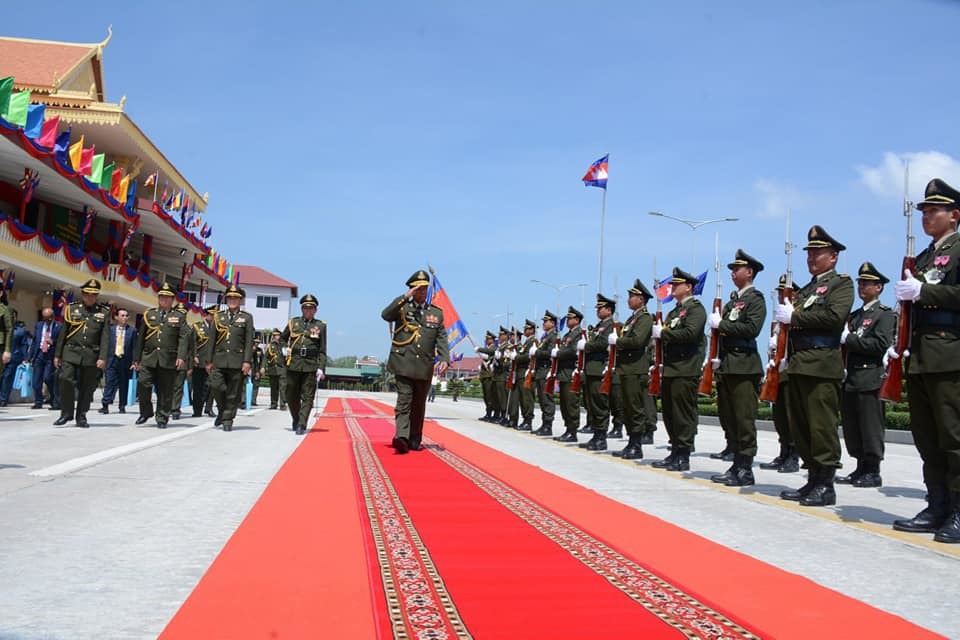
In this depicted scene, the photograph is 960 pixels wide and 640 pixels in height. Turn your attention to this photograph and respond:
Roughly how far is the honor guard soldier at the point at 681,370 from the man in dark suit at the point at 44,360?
39.8 ft

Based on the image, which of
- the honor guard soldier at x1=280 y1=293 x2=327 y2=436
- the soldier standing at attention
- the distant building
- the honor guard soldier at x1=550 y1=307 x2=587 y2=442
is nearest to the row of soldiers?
the honor guard soldier at x1=550 y1=307 x2=587 y2=442

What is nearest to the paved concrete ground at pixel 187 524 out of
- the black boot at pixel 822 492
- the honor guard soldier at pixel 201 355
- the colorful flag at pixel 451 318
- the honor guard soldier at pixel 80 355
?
the black boot at pixel 822 492

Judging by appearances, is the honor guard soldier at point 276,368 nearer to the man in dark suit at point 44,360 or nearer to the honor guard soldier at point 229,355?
the man in dark suit at point 44,360

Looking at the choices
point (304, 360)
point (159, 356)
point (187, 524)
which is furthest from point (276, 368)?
point (187, 524)

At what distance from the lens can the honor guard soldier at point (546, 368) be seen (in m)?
14.4

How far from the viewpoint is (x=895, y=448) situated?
53.4 feet

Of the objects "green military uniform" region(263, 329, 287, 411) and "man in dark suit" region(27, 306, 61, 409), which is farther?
"green military uniform" region(263, 329, 287, 411)

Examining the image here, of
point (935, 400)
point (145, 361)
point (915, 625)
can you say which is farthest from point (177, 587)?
point (145, 361)

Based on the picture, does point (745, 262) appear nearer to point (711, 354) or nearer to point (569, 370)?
point (711, 354)

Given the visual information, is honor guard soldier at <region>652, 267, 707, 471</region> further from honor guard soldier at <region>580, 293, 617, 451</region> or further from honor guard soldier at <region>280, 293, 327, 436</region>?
honor guard soldier at <region>280, 293, 327, 436</region>

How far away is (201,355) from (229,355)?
2517 mm

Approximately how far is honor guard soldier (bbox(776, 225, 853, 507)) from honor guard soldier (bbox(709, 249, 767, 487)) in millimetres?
816

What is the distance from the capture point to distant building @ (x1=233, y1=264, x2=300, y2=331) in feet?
290

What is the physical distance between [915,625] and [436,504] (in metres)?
3.16
